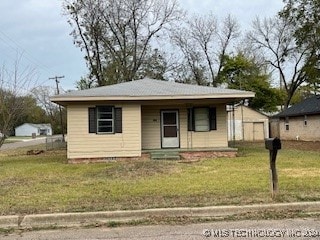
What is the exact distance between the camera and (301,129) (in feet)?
108

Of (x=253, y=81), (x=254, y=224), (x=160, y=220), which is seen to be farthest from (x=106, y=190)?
(x=253, y=81)

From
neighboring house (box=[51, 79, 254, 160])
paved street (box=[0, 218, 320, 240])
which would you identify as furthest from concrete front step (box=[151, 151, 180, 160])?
paved street (box=[0, 218, 320, 240])

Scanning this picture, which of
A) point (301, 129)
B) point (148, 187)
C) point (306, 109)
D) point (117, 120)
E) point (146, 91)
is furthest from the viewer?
point (301, 129)

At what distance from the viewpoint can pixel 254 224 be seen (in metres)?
5.99

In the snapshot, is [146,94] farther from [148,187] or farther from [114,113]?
[148,187]

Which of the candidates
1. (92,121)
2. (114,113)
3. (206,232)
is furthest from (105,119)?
(206,232)

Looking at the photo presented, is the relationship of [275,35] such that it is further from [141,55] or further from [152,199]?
[152,199]

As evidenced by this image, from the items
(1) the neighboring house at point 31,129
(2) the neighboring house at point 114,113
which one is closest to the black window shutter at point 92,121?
(2) the neighboring house at point 114,113

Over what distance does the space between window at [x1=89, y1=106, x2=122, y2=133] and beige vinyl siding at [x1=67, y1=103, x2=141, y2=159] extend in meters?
0.17

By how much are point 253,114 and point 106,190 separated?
2846 centimetres

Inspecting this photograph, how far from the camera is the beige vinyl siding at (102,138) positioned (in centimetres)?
1698

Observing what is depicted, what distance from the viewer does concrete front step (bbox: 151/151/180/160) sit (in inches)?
666

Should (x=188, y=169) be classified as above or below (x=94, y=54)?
below

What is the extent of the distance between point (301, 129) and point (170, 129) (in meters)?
17.9
